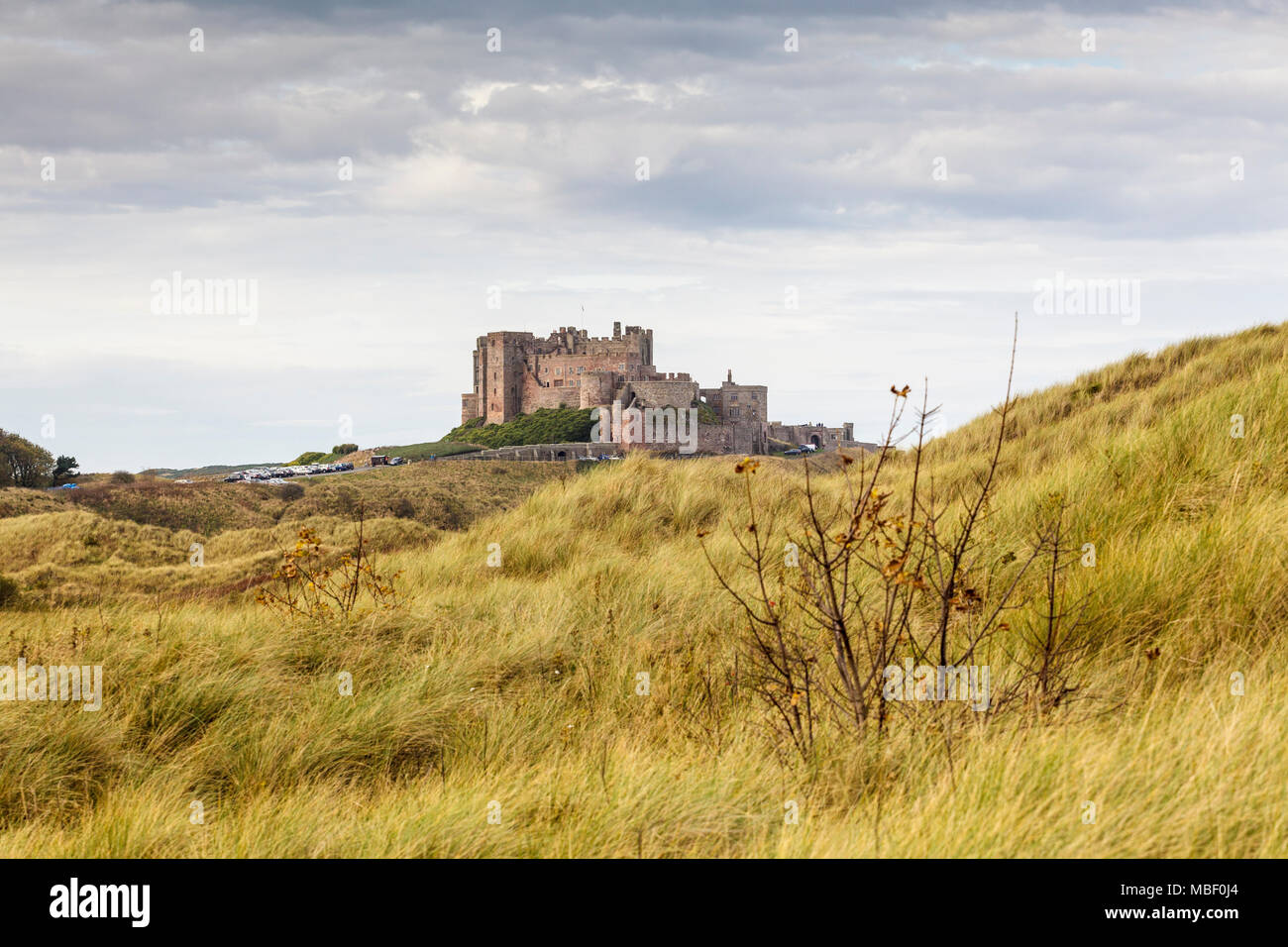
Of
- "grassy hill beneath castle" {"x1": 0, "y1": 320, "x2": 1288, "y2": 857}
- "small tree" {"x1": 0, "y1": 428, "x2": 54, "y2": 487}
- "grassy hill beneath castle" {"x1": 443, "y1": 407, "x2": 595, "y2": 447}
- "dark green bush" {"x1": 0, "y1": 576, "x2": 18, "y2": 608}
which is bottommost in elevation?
"dark green bush" {"x1": 0, "y1": 576, "x2": 18, "y2": 608}

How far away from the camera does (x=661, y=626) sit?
19.6 feet

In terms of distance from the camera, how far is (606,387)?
3226 inches

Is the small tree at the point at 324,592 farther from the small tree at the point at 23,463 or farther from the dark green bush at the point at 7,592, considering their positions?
the small tree at the point at 23,463

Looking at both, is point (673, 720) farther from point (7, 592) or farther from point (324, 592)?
point (7, 592)

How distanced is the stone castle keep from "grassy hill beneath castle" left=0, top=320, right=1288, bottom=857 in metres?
68.7

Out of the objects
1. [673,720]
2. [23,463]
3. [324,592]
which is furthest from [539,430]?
[673,720]

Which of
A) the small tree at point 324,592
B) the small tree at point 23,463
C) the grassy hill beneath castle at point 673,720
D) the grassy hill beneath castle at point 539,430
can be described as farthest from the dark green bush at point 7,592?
the grassy hill beneath castle at point 539,430

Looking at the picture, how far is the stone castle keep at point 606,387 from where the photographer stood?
79250 mm

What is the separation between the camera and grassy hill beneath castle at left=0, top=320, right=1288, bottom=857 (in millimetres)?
2893

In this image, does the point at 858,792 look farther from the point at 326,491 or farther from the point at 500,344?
the point at 500,344

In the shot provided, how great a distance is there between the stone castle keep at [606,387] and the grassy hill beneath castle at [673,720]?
2706 inches

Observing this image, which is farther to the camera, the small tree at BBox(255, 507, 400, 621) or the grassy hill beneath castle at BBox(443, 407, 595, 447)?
the grassy hill beneath castle at BBox(443, 407, 595, 447)

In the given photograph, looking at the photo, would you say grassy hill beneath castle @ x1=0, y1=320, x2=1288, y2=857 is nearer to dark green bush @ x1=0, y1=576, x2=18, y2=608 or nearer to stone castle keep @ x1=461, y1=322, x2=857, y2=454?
dark green bush @ x1=0, y1=576, x2=18, y2=608

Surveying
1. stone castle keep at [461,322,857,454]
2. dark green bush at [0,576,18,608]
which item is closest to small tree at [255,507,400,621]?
dark green bush at [0,576,18,608]
